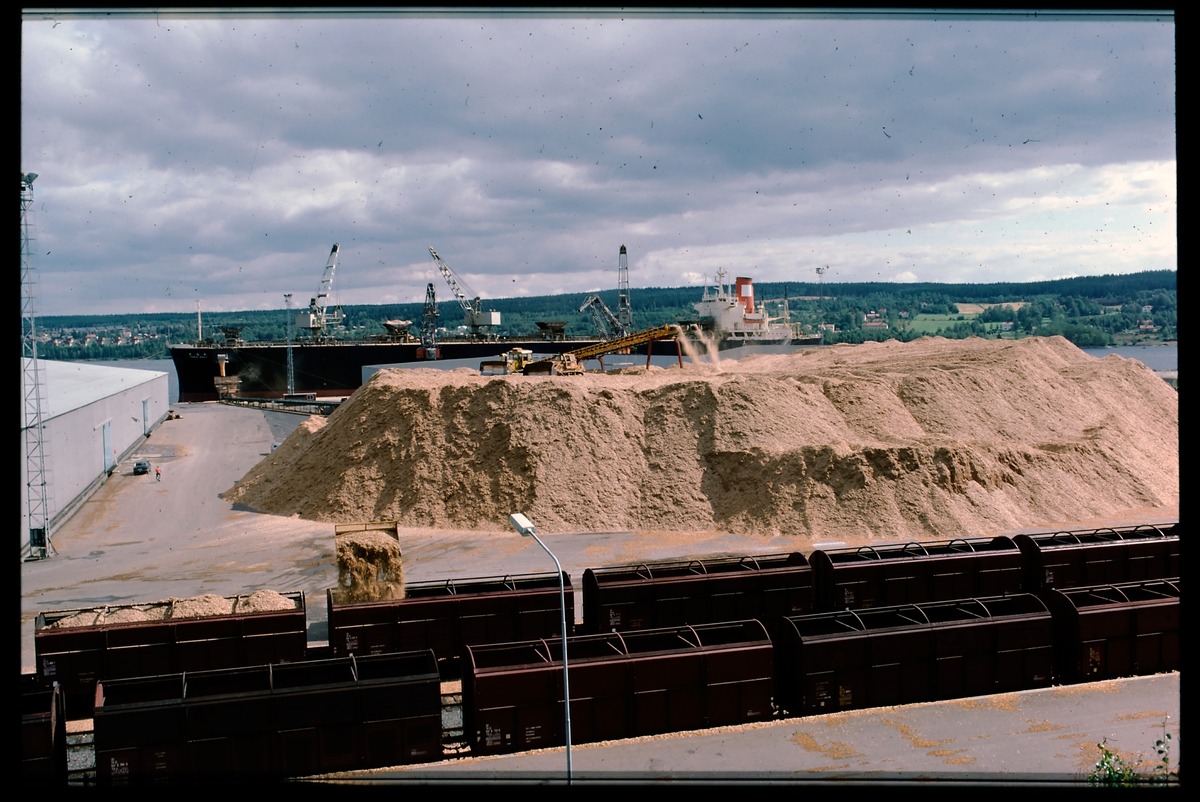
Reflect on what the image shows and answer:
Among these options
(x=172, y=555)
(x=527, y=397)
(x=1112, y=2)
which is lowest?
(x=172, y=555)

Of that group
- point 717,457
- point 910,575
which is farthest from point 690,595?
point 717,457

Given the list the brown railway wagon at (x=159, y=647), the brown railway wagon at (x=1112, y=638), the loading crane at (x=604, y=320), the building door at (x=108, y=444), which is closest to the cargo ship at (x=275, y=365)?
the loading crane at (x=604, y=320)

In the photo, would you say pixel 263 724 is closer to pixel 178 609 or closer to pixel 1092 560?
pixel 178 609

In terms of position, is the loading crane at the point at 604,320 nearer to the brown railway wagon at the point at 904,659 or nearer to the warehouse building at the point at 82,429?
the warehouse building at the point at 82,429

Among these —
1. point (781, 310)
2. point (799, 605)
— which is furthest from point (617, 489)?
point (781, 310)

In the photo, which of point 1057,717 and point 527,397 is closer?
point 1057,717

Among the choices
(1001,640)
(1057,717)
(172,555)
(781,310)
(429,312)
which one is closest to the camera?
(1057,717)

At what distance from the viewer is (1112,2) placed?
13.7ft

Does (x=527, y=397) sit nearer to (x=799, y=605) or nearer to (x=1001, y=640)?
(x=799, y=605)

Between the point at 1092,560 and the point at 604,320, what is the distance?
445 ft

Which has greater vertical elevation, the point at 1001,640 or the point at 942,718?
the point at 1001,640

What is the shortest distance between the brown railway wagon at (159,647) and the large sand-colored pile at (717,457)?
58.3ft

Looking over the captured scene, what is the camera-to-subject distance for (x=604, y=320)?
159250 millimetres

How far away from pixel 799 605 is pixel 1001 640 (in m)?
6.14
